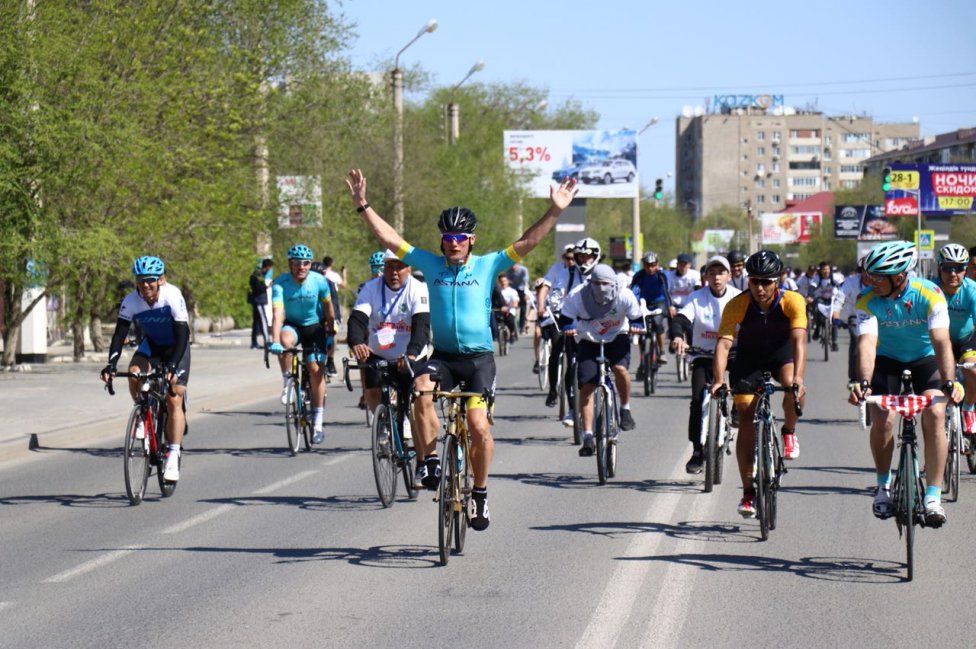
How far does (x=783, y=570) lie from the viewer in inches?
334

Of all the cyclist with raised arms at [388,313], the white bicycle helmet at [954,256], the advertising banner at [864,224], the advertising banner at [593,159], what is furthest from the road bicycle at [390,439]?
the advertising banner at [864,224]

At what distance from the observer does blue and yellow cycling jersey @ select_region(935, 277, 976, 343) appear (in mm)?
12133

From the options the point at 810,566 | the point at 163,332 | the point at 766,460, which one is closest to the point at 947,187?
the point at 163,332

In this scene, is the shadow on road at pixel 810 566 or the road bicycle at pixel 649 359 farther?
the road bicycle at pixel 649 359

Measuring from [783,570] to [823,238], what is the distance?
13909cm

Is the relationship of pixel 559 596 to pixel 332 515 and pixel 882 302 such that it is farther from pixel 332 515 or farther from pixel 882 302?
pixel 332 515

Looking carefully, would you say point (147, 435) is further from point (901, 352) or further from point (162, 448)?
point (901, 352)

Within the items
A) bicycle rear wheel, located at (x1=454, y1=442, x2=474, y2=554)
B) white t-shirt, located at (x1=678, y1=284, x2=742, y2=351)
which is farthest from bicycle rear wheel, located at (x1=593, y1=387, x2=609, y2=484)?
bicycle rear wheel, located at (x1=454, y1=442, x2=474, y2=554)

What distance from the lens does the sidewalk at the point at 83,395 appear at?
16469 mm

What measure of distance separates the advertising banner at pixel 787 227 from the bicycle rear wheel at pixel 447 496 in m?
143

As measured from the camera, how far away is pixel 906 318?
8.84 meters

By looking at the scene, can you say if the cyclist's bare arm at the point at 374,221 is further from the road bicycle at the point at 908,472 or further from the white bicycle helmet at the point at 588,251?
the white bicycle helmet at the point at 588,251

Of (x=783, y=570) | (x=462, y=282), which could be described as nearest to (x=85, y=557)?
(x=462, y=282)

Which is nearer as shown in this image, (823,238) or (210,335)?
(210,335)
